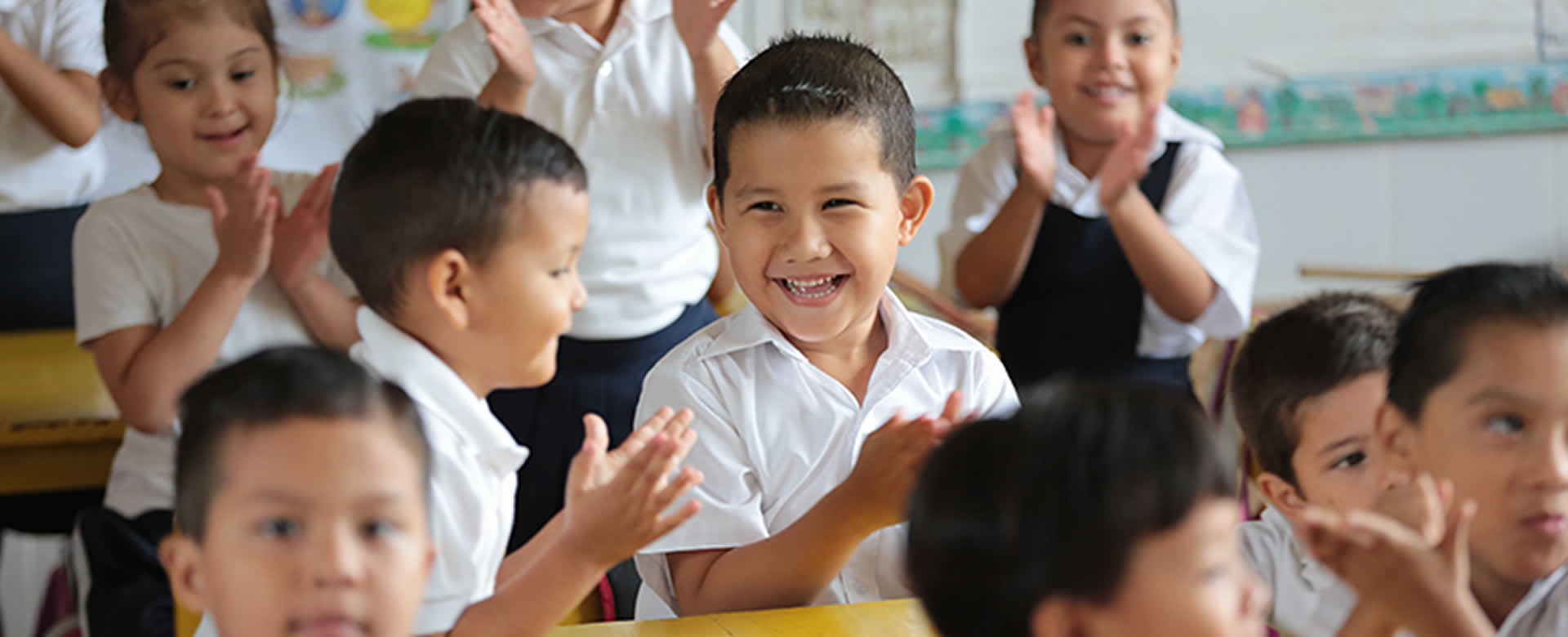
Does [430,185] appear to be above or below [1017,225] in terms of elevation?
above

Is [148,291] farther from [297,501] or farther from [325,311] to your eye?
[297,501]

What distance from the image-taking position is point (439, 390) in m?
1.04

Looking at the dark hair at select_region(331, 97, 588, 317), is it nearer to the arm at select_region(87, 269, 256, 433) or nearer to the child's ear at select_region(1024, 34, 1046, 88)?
the arm at select_region(87, 269, 256, 433)

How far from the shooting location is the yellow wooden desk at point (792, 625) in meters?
1.01

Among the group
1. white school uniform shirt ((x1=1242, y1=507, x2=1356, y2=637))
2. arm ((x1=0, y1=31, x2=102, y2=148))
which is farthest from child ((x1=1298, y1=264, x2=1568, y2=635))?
arm ((x1=0, y1=31, x2=102, y2=148))

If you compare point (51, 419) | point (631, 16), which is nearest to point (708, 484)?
point (631, 16)

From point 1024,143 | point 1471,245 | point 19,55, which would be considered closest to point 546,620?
point 1024,143

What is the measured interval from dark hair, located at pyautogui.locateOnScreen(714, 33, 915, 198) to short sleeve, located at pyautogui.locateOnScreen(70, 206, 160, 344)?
77 centimetres

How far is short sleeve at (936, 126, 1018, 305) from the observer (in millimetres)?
2158

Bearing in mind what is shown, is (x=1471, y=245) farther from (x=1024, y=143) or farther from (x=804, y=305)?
→ (x=804, y=305)

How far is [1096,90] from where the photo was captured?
2.02 metres

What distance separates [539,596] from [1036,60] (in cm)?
147

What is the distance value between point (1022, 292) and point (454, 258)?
125 centimetres

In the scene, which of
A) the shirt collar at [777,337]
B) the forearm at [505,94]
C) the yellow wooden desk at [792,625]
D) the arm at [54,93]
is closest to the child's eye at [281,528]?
the yellow wooden desk at [792,625]
